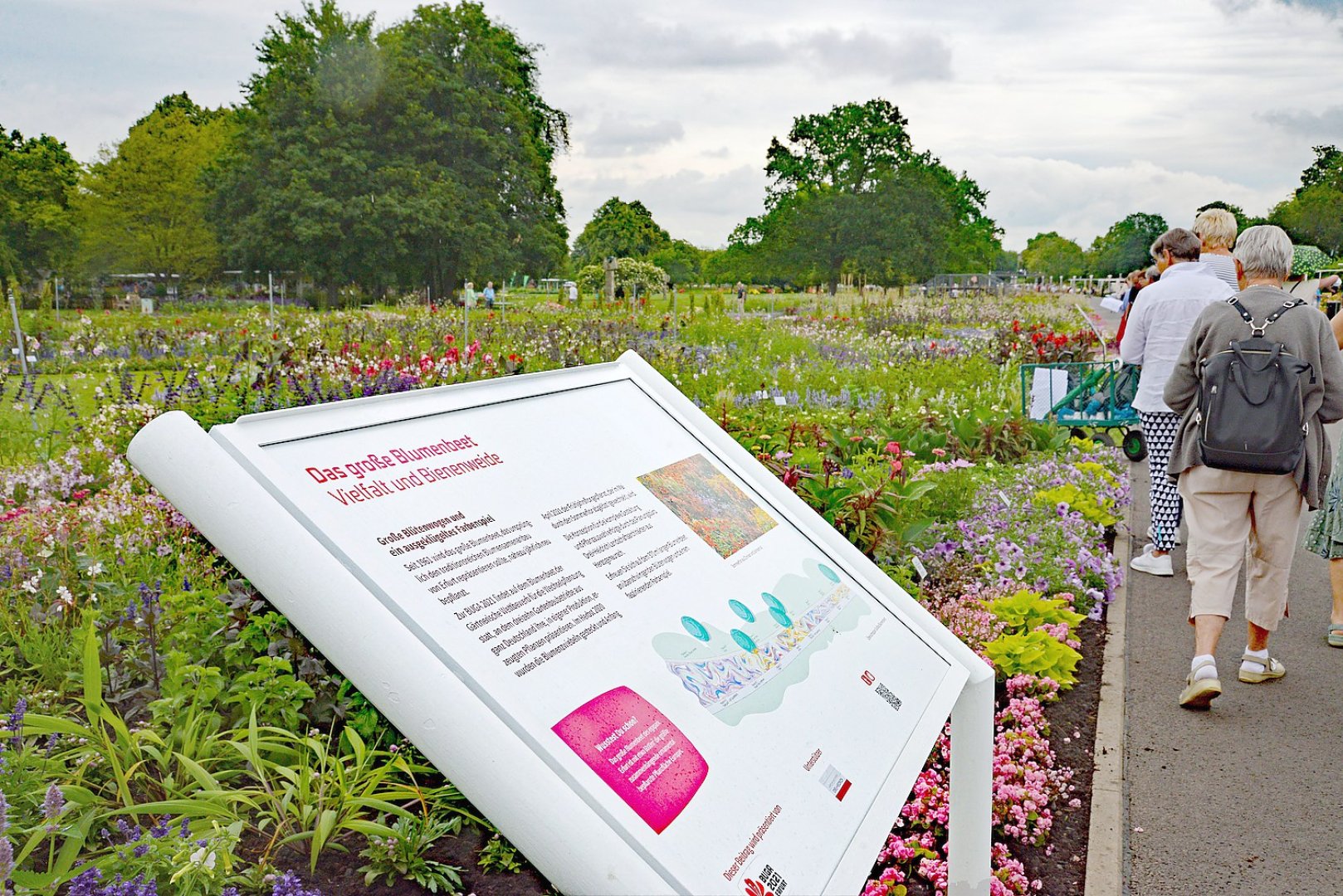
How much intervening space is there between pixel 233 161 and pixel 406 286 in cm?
947

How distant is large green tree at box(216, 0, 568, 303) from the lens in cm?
4403

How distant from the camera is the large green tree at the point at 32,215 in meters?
40.2

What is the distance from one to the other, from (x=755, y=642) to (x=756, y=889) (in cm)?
47

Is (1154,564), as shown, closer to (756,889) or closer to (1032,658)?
(1032,658)

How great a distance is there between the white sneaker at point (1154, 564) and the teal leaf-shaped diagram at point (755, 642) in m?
4.73

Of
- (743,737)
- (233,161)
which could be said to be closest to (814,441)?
(743,737)

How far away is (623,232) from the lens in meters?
71.8

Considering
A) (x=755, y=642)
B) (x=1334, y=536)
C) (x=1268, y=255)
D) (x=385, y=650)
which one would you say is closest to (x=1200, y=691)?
(x=1334, y=536)

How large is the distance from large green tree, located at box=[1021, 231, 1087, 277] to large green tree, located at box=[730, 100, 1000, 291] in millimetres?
58607

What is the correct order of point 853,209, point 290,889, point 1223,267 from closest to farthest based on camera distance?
point 290,889 → point 1223,267 → point 853,209

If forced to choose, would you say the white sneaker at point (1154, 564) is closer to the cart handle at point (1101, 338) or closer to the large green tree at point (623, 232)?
the cart handle at point (1101, 338)

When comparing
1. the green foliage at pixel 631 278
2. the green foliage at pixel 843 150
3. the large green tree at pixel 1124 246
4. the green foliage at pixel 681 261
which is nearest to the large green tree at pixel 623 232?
the green foliage at pixel 681 261

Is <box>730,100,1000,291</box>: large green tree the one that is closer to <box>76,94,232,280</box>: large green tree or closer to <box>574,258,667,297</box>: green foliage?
<box>574,258,667,297</box>: green foliage

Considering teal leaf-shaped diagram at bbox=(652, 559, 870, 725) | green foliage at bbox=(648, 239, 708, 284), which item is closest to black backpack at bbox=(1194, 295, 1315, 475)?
teal leaf-shaped diagram at bbox=(652, 559, 870, 725)
